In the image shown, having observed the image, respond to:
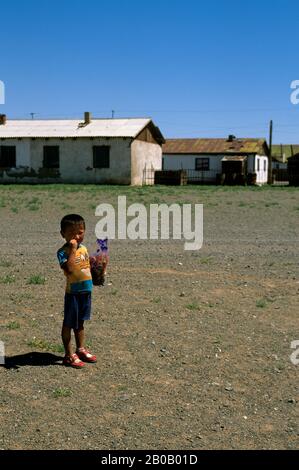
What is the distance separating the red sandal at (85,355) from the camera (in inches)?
181

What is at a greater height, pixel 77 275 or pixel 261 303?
pixel 77 275

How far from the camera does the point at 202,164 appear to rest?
45594mm

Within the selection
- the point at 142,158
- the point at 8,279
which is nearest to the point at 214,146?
the point at 142,158

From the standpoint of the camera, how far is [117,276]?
764cm

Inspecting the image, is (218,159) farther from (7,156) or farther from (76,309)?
(76,309)

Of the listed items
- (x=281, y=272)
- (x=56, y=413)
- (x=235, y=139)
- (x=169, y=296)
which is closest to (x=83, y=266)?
(x=56, y=413)

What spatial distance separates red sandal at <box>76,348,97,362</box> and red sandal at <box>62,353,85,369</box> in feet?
0.21

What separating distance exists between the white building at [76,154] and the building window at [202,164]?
8.71 m

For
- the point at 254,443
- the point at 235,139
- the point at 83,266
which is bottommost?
the point at 254,443

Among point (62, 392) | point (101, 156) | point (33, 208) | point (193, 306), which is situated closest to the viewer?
point (62, 392)

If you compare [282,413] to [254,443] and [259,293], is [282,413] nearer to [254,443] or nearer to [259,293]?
[254,443]

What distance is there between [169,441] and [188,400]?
591 mm

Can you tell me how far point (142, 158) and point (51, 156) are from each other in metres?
6.26

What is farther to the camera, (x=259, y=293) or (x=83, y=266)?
(x=259, y=293)
